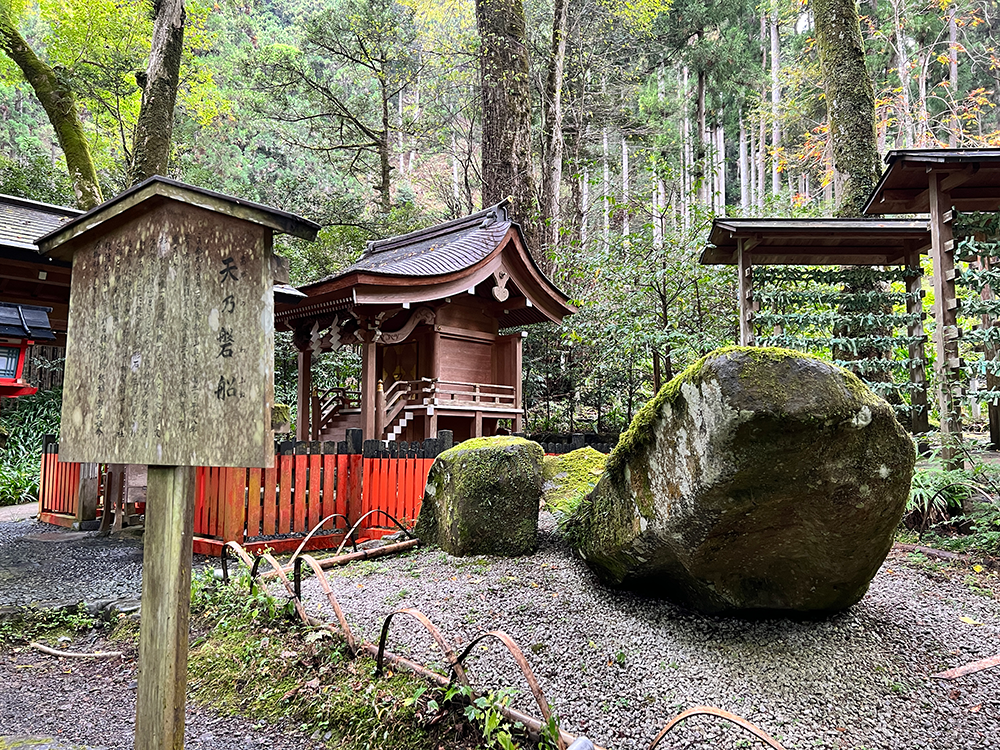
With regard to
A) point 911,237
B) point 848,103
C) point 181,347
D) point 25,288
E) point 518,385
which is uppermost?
point 848,103

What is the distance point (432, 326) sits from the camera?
35.7 ft

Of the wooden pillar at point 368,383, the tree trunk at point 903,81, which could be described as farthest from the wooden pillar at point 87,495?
the tree trunk at point 903,81

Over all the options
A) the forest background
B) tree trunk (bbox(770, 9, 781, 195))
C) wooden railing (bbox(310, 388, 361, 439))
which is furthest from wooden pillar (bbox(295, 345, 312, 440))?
tree trunk (bbox(770, 9, 781, 195))

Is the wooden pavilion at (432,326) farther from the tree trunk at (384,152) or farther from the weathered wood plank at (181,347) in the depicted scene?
the tree trunk at (384,152)

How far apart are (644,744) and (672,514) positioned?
920mm

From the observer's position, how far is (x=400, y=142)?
32.0 m

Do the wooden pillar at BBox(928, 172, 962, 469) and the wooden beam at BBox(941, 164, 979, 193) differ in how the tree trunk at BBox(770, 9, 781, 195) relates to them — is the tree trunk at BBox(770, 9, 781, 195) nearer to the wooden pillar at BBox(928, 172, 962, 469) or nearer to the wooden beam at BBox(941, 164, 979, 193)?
the wooden beam at BBox(941, 164, 979, 193)

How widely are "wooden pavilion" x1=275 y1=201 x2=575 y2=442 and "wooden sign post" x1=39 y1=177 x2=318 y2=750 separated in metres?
6.54

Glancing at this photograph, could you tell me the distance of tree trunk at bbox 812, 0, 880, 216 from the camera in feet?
26.3

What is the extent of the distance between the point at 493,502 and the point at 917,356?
5.24 m

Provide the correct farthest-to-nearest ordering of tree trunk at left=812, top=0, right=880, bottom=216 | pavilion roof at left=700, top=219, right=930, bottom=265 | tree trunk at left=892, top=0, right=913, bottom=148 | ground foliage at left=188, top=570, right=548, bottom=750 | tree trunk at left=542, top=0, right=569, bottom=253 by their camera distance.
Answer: tree trunk at left=892, top=0, right=913, bottom=148 < tree trunk at left=542, top=0, right=569, bottom=253 < tree trunk at left=812, top=0, right=880, bottom=216 < pavilion roof at left=700, top=219, right=930, bottom=265 < ground foliage at left=188, top=570, right=548, bottom=750

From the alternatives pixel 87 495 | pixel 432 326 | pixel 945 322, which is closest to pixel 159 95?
pixel 432 326

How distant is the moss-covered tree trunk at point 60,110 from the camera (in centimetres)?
1099

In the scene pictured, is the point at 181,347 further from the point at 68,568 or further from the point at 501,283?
the point at 501,283
